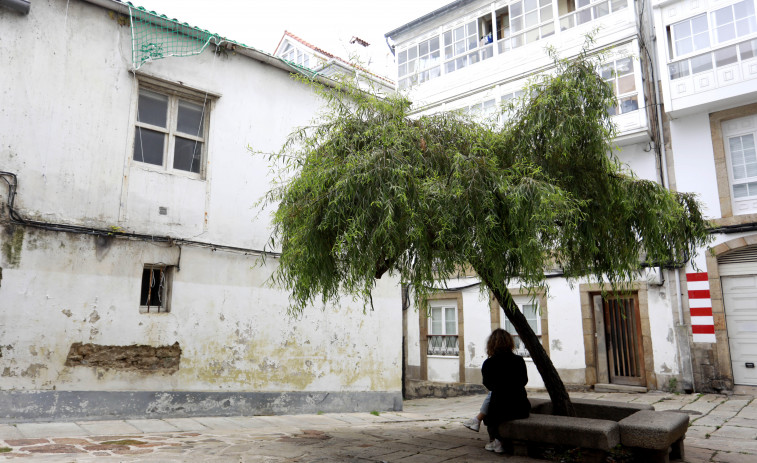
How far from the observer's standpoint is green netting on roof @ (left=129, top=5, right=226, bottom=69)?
7.51 meters

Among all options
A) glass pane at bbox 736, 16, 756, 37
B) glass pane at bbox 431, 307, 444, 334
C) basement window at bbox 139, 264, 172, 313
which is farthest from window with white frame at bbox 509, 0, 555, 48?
basement window at bbox 139, 264, 172, 313

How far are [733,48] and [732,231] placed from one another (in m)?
4.12

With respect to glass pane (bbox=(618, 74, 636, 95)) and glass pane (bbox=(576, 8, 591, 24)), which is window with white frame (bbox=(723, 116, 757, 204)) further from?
glass pane (bbox=(576, 8, 591, 24))

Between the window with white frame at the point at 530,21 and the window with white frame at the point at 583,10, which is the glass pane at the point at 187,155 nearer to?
the window with white frame at the point at 530,21

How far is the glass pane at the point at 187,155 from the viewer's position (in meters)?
7.98

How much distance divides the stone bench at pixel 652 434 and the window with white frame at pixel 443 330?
37.3ft

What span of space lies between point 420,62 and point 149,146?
1174 cm

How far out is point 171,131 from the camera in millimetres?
7926

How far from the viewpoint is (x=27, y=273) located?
636 centimetres

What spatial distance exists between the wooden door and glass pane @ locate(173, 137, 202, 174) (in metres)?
10.3

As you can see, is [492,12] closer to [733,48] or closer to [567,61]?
[733,48]

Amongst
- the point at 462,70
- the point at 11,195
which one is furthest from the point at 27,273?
the point at 462,70

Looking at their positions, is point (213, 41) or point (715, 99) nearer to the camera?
point (213, 41)

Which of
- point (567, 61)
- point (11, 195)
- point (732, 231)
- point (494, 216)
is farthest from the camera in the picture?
point (732, 231)
